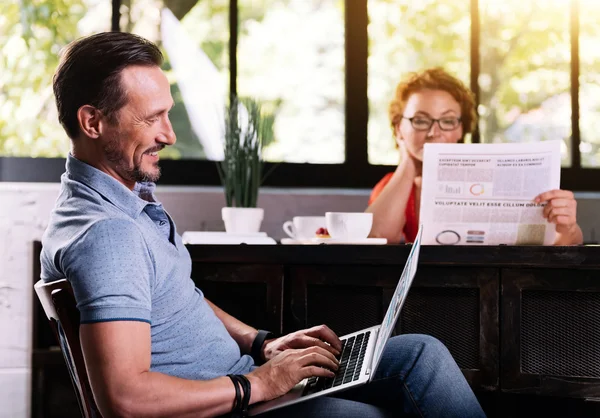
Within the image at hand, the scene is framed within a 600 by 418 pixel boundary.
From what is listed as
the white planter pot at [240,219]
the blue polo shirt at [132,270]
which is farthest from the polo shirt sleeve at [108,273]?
the white planter pot at [240,219]

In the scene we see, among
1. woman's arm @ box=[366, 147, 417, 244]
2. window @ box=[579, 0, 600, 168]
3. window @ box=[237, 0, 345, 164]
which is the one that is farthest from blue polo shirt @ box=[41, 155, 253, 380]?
window @ box=[579, 0, 600, 168]

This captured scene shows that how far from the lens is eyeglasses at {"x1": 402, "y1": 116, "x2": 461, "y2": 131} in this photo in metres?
2.53

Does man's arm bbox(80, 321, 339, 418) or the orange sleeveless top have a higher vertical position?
the orange sleeveless top

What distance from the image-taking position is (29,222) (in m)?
2.57

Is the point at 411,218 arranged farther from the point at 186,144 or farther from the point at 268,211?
the point at 186,144

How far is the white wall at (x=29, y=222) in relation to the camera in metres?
2.49

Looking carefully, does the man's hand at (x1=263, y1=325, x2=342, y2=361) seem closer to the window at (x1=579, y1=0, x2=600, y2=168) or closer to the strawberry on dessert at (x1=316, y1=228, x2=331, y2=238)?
the strawberry on dessert at (x1=316, y1=228, x2=331, y2=238)

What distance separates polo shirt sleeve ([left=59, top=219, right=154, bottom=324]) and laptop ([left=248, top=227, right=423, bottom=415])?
0.29m

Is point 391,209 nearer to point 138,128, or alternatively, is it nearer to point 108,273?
point 138,128

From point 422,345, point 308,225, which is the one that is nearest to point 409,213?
point 308,225

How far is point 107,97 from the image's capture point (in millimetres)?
1269

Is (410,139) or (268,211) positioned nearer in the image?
(410,139)

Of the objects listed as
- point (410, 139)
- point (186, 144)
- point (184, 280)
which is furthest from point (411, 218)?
point (184, 280)

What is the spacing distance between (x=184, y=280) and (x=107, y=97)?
37 centimetres
